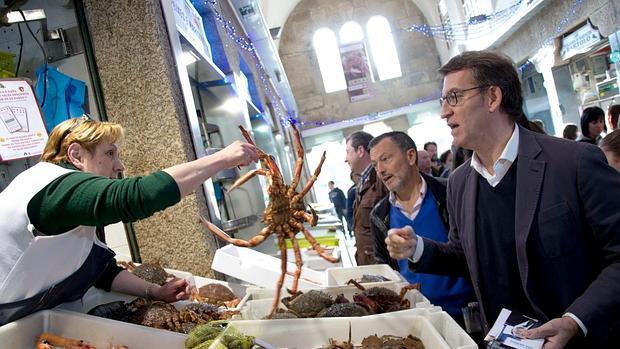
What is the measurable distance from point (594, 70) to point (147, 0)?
32.0 feet

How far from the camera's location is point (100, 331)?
1906 millimetres

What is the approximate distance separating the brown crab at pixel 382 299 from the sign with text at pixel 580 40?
8346 millimetres

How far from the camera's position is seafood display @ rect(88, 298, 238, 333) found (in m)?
2.09

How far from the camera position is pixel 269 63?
478 inches

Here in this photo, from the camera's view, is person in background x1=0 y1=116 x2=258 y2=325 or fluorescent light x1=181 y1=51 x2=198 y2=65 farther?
fluorescent light x1=181 y1=51 x2=198 y2=65

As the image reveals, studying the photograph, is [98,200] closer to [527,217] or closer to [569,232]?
[527,217]

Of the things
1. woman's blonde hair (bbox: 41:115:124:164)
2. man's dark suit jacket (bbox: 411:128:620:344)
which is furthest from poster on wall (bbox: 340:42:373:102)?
man's dark suit jacket (bbox: 411:128:620:344)

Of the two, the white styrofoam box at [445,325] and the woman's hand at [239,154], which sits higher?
the woman's hand at [239,154]

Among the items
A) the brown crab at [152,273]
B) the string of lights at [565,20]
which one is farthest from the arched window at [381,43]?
the brown crab at [152,273]

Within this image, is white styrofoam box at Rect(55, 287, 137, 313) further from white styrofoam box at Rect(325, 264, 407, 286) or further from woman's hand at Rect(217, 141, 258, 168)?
white styrofoam box at Rect(325, 264, 407, 286)

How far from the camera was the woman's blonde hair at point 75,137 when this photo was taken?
6.78 ft

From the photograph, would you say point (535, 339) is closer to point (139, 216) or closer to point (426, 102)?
point (139, 216)

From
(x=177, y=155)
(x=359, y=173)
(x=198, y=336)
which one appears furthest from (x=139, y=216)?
(x=359, y=173)

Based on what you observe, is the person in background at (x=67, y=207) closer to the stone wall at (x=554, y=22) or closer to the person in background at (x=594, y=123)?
the person in background at (x=594, y=123)
